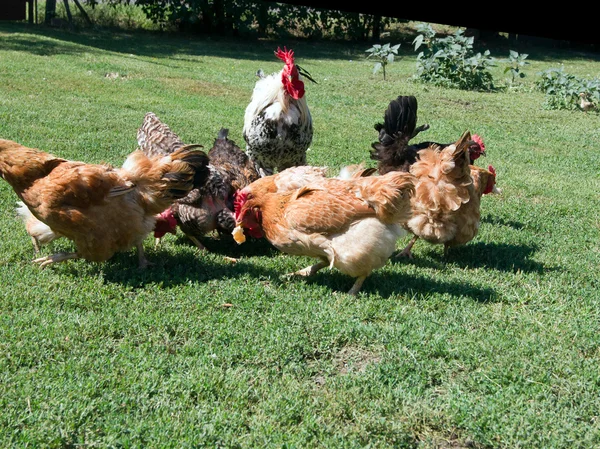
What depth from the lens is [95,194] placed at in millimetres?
5578

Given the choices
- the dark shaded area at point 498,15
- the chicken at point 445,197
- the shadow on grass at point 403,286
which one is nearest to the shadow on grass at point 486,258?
Answer: the chicken at point 445,197

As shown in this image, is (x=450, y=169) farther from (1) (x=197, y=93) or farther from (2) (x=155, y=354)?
(1) (x=197, y=93)

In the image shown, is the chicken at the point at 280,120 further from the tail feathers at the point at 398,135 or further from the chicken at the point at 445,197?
the chicken at the point at 445,197

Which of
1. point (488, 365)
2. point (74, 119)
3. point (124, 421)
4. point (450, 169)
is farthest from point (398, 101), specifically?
point (74, 119)

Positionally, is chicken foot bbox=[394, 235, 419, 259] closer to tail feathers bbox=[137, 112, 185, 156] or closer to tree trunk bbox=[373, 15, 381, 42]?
tail feathers bbox=[137, 112, 185, 156]

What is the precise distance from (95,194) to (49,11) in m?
20.8

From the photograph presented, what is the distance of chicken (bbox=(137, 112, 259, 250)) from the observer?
21.4ft

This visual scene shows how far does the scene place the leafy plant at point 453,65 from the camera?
17.9 m

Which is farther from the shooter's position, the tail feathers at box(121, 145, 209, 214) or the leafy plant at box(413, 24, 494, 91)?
the leafy plant at box(413, 24, 494, 91)

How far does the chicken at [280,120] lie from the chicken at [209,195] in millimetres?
317

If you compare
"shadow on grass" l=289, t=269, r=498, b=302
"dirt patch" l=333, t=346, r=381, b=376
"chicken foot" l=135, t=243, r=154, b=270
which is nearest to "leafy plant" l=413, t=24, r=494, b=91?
"shadow on grass" l=289, t=269, r=498, b=302

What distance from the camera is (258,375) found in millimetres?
4254

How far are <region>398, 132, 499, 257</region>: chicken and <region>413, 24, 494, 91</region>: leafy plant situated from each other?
1231 centimetres

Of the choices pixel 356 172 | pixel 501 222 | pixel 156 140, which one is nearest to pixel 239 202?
pixel 356 172
